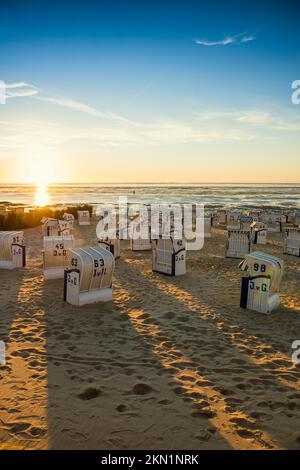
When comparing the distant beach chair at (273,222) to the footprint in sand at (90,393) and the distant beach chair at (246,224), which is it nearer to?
the distant beach chair at (246,224)

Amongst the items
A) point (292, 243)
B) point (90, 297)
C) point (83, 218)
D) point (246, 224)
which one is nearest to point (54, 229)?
point (83, 218)

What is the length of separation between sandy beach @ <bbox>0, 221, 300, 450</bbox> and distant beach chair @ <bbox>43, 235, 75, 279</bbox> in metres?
1.47

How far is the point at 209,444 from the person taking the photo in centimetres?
464

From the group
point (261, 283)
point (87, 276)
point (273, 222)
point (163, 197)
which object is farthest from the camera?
point (163, 197)

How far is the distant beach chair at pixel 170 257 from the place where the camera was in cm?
1430

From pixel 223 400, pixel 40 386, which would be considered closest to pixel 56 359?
pixel 40 386

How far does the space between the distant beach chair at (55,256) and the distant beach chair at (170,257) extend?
147 inches

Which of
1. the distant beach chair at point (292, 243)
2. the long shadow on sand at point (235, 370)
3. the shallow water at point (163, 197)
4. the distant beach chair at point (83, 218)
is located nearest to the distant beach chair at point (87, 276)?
the long shadow on sand at point (235, 370)

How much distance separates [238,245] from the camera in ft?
59.4

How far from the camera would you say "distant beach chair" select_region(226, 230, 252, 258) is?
59.3 ft

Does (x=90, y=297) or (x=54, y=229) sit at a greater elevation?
(x=54, y=229)

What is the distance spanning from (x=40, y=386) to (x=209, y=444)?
2.94 meters

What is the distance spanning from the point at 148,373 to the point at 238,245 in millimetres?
12672

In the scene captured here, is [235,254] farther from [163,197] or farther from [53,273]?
[163,197]
